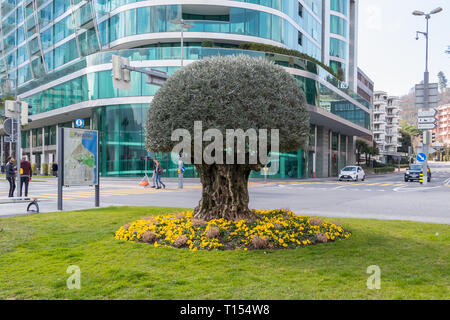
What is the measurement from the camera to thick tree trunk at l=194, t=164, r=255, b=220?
7.59m

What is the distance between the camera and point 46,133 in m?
52.0

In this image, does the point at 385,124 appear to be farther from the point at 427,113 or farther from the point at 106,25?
the point at 427,113

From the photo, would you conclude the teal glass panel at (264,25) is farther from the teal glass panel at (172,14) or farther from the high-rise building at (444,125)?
the high-rise building at (444,125)

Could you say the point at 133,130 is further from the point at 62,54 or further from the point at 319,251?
the point at 319,251

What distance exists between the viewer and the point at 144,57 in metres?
33.8

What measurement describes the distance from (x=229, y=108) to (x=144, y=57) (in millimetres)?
29176

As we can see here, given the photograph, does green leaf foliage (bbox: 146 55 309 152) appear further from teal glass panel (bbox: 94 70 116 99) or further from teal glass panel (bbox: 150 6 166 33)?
teal glass panel (bbox: 150 6 166 33)

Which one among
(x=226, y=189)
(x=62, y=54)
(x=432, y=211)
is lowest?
(x=432, y=211)

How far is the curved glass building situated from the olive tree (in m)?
23.3

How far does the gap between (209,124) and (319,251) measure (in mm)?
2723

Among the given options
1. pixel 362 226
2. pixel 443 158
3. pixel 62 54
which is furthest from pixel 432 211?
pixel 443 158

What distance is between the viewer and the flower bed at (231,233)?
6191mm

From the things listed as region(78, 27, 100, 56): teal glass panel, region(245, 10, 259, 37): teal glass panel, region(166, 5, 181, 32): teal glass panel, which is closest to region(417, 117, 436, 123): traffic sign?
region(245, 10, 259, 37): teal glass panel

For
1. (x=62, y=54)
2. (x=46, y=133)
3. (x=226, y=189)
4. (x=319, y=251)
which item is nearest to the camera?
(x=319, y=251)
